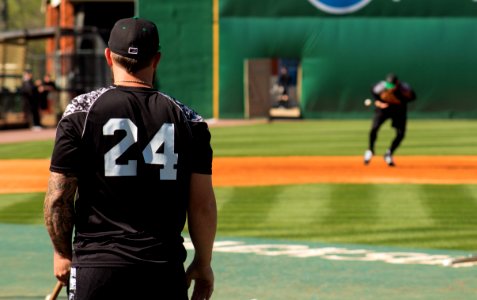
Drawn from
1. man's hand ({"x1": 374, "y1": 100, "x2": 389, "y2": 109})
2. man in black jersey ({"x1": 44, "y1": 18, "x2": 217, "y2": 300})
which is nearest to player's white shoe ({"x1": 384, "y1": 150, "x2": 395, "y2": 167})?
man's hand ({"x1": 374, "y1": 100, "x2": 389, "y2": 109})

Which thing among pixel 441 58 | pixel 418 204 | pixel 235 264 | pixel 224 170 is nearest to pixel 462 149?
pixel 224 170

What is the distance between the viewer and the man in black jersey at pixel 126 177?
462cm

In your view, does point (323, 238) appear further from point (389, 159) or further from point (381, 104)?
point (389, 159)

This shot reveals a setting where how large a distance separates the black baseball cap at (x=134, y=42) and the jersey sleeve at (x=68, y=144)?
13.2 inches

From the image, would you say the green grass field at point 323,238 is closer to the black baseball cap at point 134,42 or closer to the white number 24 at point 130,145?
the white number 24 at point 130,145

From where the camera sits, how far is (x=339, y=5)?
41938mm

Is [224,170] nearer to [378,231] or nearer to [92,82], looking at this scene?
[378,231]

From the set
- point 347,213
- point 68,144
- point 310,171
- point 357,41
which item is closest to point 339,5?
point 357,41

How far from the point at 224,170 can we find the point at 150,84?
1756cm

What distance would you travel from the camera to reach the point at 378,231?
45.6ft

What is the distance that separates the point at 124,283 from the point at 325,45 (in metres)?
37.5

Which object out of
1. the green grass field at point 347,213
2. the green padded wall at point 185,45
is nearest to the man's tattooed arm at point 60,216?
the green grass field at point 347,213

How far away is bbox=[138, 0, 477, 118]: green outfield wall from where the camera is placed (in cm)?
4166

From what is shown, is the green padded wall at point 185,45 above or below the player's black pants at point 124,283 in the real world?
below
